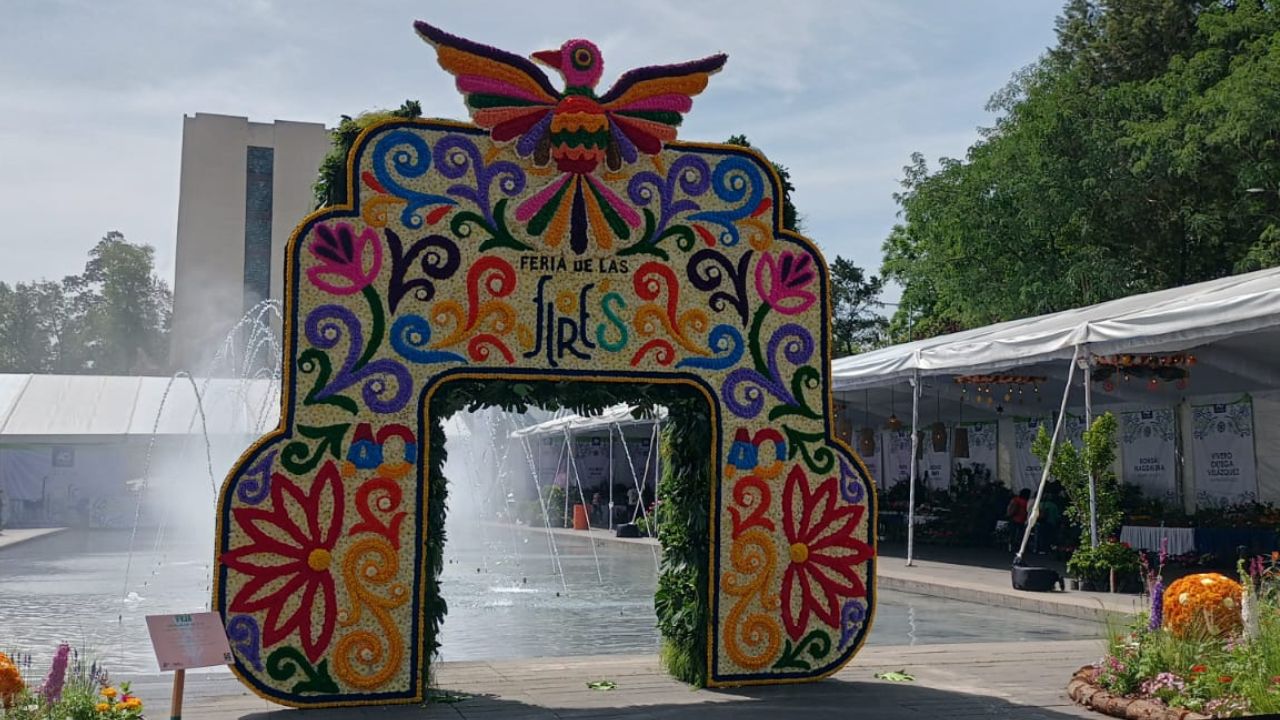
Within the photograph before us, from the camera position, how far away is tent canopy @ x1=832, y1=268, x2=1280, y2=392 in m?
12.1

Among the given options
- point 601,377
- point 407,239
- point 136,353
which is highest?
point 136,353

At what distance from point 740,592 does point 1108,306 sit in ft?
40.2

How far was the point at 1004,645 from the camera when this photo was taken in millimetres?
10438

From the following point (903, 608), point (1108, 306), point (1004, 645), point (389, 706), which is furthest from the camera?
point (1108, 306)

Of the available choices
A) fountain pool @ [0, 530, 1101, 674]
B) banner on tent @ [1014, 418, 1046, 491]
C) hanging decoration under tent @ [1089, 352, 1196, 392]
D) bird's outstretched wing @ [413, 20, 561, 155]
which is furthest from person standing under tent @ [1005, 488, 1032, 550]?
bird's outstretched wing @ [413, 20, 561, 155]

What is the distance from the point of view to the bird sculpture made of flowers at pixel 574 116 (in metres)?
7.60

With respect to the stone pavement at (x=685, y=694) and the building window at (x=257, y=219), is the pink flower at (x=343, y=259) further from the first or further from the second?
the building window at (x=257, y=219)

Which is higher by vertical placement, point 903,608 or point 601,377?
point 601,377

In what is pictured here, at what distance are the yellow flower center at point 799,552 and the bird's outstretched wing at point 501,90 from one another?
10.2 feet

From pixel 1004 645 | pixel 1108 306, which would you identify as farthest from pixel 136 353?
pixel 1004 645

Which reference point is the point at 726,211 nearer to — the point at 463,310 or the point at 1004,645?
the point at 463,310

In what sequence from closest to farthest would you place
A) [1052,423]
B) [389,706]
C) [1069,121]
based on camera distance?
[389,706], [1052,423], [1069,121]

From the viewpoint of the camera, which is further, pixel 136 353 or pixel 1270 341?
pixel 136 353

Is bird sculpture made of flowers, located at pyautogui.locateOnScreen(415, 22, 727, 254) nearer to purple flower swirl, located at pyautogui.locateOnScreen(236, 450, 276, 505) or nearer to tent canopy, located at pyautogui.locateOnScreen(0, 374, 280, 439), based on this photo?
purple flower swirl, located at pyautogui.locateOnScreen(236, 450, 276, 505)
